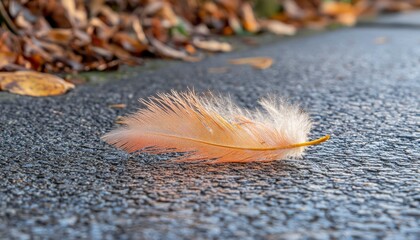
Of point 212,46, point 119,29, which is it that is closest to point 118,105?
point 119,29

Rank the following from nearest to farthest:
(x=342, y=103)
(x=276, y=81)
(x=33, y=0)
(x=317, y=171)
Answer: (x=317, y=171)
(x=342, y=103)
(x=276, y=81)
(x=33, y=0)

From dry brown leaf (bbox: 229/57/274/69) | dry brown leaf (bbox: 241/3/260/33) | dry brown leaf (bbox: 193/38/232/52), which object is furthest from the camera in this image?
dry brown leaf (bbox: 241/3/260/33)

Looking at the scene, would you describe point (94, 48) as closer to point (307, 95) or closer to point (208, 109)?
point (307, 95)

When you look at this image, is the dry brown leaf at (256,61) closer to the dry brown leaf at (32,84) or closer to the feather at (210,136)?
the dry brown leaf at (32,84)

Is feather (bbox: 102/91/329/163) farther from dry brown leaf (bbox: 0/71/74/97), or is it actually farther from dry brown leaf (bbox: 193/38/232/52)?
dry brown leaf (bbox: 193/38/232/52)

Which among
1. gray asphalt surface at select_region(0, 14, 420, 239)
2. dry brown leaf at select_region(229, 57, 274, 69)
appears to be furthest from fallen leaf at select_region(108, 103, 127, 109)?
dry brown leaf at select_region(229, 57, 274, 69)

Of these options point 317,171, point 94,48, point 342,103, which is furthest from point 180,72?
point 317,171
